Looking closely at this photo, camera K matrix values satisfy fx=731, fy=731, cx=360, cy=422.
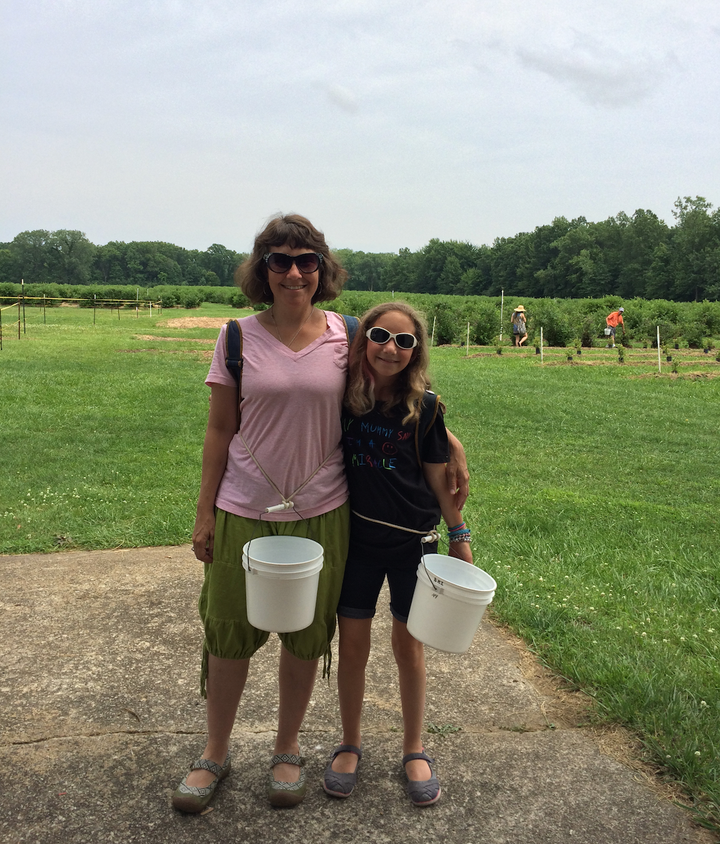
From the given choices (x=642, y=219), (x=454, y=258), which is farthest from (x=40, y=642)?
(x=454, y=258)

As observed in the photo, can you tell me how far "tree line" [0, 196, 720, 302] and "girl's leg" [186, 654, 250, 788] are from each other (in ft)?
208

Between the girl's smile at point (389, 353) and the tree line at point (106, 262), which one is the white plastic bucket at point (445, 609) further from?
the tree line at point (106, 262)

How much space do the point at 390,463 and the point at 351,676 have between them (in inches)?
A: 28.5

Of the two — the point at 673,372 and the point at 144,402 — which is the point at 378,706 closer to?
the point at 144,402

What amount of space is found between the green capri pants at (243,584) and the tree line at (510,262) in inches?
2497

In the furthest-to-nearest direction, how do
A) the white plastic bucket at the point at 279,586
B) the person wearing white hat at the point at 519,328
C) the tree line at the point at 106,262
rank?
the tree line at the point at 106,262
the person wearing white hat at the point at 519,328
the white plastic bucket at the point at 279,586

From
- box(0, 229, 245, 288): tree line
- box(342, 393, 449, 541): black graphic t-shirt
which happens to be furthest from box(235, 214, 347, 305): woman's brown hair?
box(0, 229, 245, 288): tree line

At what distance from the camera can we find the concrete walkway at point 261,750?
7.29ft

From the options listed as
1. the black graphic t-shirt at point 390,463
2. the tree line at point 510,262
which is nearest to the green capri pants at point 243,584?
the black graphic t-shirt at point 390,463

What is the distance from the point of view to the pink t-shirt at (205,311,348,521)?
221cm

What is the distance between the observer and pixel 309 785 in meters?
2.43

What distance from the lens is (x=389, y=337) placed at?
2.25 metres

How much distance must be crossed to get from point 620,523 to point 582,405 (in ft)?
22.3

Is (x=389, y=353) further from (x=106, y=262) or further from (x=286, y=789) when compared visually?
(x=106, y=262)
